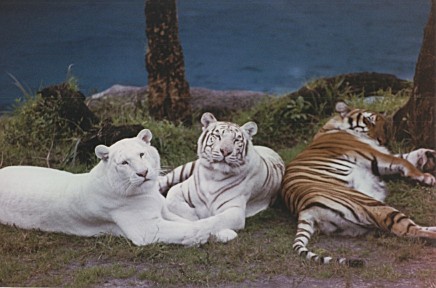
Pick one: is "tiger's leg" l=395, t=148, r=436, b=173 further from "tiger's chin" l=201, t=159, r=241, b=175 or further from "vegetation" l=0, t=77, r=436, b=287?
"tiger's chin" l=201, t=159, r=241, b=175

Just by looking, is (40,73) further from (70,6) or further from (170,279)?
(170,279)

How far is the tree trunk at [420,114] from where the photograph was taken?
4883mm

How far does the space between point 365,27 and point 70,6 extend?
163cm

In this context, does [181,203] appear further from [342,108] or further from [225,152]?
[342,108]

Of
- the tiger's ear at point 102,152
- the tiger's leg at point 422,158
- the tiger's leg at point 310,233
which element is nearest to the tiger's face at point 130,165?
the tiger's ear at point 102,152

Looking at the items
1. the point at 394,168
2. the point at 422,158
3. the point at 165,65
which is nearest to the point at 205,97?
the point at 165,65

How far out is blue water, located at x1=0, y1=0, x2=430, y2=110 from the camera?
481 cm

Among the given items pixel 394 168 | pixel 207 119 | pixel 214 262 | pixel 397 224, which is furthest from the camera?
pixel 394 168

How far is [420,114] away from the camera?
5.04 metres

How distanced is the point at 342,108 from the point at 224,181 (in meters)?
0.87

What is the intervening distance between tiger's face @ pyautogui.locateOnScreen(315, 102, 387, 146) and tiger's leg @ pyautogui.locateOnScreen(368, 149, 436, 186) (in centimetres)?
13

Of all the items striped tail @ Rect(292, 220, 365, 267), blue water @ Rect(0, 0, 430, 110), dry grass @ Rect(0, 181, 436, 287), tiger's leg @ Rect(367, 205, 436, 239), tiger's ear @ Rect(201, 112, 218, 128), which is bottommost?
dry grass @ Rect(0, 181, 436, 287)

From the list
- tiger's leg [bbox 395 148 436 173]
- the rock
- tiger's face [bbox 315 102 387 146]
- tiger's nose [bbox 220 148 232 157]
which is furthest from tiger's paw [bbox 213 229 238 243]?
tiger's leg [bbox 395 148 436 173]

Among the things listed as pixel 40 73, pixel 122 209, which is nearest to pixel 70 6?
pixel 40 73
